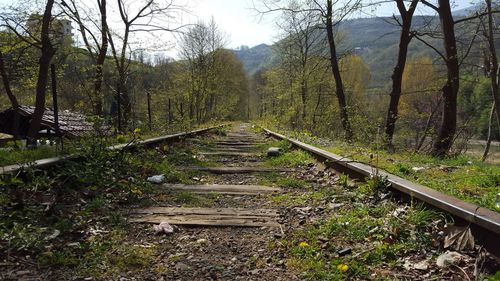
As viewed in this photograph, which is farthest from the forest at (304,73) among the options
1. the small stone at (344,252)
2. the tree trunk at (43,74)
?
the small stone at (344,252)

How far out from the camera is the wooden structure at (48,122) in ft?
49.3

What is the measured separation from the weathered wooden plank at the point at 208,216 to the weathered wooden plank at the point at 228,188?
2.64 feet

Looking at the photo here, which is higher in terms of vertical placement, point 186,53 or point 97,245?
point 186,53

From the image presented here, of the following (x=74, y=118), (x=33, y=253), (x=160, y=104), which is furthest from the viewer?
(x=160, y=104)

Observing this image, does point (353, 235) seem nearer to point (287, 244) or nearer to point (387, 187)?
point (287, 244)

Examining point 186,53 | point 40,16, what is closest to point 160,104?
point 186,53

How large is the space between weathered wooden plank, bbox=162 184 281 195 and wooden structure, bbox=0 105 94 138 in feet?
30.1

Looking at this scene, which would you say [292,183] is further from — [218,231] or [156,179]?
[218,231]

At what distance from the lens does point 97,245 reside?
99.5 inches

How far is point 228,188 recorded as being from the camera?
4.52 metres

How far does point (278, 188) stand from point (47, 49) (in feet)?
26.8

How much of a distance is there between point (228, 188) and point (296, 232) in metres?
1.73

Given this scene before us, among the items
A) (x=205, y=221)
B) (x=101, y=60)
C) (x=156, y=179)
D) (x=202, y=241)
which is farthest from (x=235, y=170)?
(x=101, y=60)

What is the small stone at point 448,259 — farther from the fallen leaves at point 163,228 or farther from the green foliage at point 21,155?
the green foliage at point 21,155
